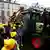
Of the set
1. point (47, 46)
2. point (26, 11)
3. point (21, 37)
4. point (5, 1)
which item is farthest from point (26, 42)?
point (5, 1)

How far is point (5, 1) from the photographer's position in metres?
1.22

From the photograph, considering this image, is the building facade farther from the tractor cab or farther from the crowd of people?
the tractor cab

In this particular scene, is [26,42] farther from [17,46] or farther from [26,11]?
[26,11]

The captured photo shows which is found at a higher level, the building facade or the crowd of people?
the building facade

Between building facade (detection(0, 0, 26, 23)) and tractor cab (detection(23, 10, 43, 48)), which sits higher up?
building facade (detection(0, 0, 26, 23))

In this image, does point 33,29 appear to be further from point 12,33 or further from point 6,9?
point 6,9

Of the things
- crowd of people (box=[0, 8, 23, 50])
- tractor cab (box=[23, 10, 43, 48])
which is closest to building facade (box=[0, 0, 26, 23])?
crowd of people (box=[0, 8, 23, 50])

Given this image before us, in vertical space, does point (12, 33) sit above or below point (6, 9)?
below

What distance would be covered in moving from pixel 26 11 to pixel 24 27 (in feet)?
0.59

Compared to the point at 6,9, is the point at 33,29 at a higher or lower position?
lower

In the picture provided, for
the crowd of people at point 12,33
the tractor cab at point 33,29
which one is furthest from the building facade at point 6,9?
the tractor cab at point 33,29

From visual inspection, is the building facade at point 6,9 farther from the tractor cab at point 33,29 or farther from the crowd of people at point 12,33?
the tractor cab at point 33,29

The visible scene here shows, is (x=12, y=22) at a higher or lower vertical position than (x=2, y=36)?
higher

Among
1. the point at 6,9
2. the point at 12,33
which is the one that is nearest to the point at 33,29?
the point at 12,33
